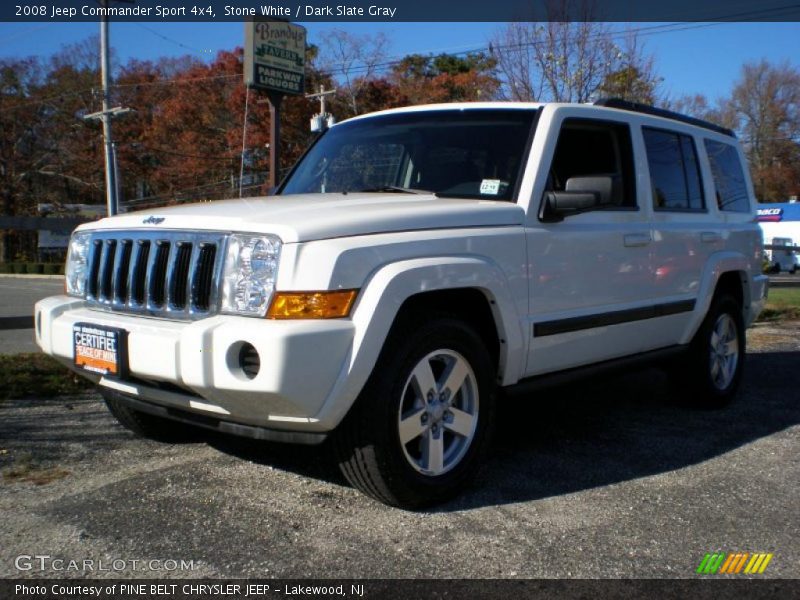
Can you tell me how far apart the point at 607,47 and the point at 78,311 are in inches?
512

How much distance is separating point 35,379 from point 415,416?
12.1 ft

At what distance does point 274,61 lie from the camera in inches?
552

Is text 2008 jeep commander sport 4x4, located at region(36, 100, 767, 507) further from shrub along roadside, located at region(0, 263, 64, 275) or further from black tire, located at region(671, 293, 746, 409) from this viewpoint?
shrub along roadside, located at region(0, 263, 64, 275)

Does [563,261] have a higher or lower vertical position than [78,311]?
higher

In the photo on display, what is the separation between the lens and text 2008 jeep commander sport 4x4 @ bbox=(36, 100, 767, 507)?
9.95 feet

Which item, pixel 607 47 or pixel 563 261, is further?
pixel 607 47

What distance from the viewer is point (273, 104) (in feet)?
48.0

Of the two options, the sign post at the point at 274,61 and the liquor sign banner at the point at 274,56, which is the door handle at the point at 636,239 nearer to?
the sign post at the point at 274,61

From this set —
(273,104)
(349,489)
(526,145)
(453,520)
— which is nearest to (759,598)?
(453,520)

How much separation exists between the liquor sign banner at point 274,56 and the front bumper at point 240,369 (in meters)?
11.3

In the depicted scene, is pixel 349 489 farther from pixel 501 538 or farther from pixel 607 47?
pixel 607 47

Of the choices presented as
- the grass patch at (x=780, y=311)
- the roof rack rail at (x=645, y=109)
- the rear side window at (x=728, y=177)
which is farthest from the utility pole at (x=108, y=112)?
the roof rack rail at (x=645, y=109)

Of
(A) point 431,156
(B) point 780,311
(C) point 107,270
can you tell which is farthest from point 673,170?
(B) point 780,311

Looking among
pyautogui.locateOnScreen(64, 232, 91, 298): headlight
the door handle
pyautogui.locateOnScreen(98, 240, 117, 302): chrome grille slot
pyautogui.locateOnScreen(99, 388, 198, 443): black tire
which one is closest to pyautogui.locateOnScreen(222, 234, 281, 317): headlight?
pyautogui.locateOnScreen(98, 240, 117, 302): chrome grille slot
